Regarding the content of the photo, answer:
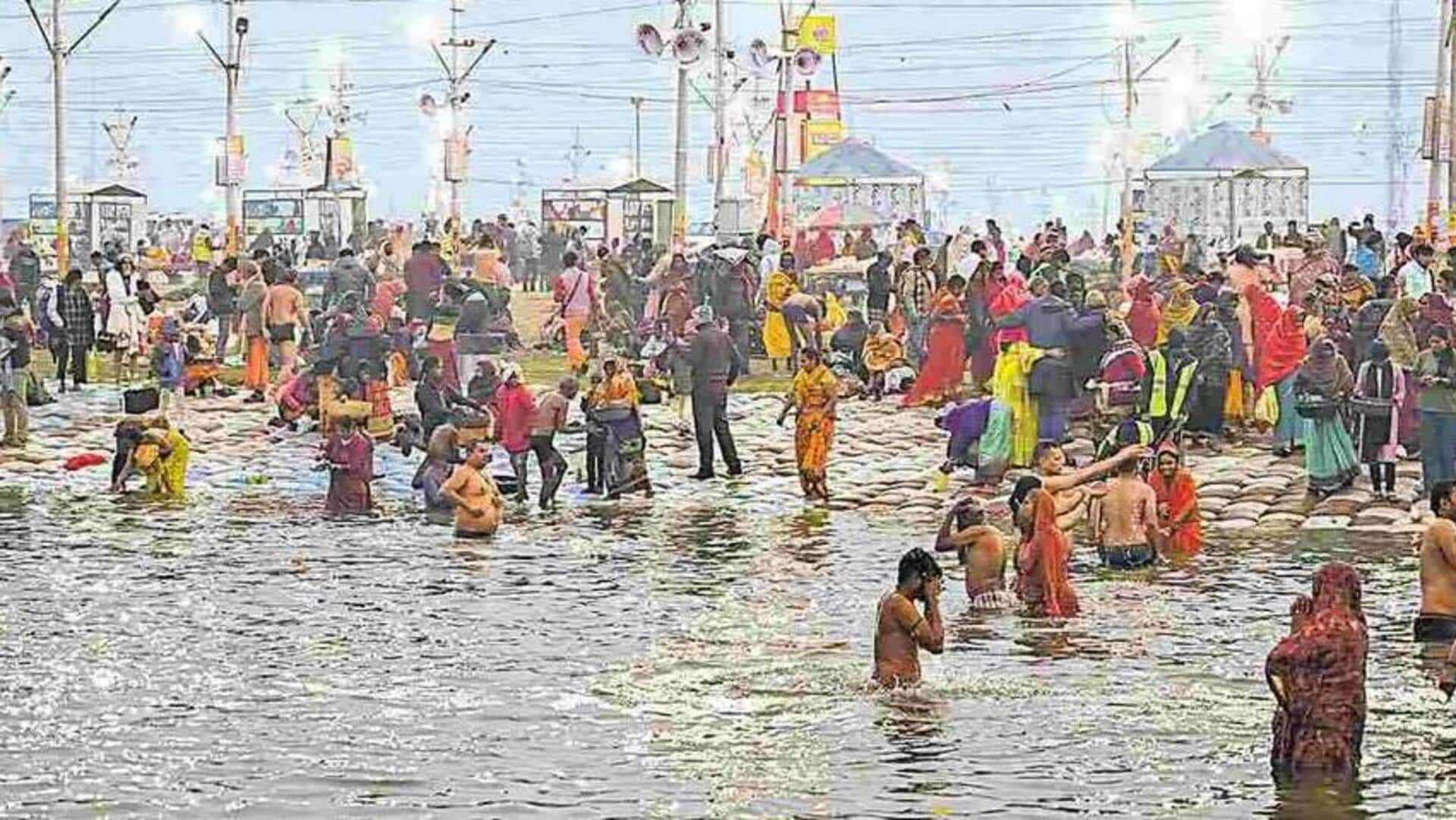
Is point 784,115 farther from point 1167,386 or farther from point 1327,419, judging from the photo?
point 1327,419

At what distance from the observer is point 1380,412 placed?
25031 millimetres

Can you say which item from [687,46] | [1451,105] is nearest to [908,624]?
[1451,105]

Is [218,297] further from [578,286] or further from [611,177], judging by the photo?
[611,177]

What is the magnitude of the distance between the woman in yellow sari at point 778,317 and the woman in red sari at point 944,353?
392 centimetres

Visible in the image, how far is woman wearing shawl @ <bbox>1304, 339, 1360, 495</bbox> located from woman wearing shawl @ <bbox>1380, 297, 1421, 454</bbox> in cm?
52

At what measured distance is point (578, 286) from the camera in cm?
3859

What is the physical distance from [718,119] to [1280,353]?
24.9 m

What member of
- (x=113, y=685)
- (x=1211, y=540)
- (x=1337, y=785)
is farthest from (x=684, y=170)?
(x=1337, y=785)

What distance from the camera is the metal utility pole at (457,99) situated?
60.0 meters

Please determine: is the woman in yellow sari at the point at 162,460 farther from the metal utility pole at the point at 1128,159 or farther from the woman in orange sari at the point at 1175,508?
the metal utility pole at the point at 1128,159

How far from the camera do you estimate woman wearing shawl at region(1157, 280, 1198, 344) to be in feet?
95.8

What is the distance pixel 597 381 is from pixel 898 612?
12023 mm

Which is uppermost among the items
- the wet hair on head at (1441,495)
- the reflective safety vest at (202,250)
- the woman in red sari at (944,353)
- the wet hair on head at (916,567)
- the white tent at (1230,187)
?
the white tent at (1230,187)

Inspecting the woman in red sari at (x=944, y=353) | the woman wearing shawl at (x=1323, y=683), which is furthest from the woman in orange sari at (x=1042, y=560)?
the woman in red sari at (x=944, y=353)
